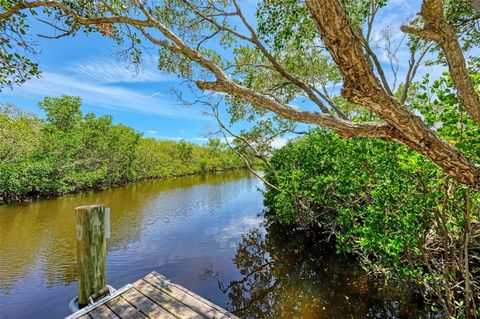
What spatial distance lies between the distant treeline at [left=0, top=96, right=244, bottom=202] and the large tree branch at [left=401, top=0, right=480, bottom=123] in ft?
60.9

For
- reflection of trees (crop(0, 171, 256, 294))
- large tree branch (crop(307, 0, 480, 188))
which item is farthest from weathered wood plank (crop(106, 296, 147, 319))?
reflection of trees (crop(0, 171, 256, 294))

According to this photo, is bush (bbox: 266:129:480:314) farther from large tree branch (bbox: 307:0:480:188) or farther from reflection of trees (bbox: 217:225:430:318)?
reflection of trees (bbox: 217:225:430:318)

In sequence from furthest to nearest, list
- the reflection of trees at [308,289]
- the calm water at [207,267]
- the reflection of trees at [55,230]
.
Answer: the reflection of trees at [55,230]
the calm water at [207,267]
the reflection of trees at [308,289]

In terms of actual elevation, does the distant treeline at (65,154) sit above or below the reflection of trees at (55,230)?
above

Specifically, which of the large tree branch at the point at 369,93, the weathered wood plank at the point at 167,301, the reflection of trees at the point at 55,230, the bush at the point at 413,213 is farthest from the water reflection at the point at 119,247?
the large tree branch at the point at 369,93

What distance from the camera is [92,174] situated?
1872 centimetres

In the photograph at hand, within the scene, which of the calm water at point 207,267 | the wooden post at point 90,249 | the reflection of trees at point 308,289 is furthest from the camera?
the calm water at point 207,267

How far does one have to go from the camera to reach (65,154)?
1742 centimetres

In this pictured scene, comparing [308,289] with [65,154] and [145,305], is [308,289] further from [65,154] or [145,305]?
[65,154]

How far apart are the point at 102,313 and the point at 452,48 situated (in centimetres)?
397

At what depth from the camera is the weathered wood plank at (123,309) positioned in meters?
2.65

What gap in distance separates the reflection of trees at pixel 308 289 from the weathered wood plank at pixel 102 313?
8.18ft

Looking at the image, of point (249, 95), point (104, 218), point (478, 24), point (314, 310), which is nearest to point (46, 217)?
point (104, 218)

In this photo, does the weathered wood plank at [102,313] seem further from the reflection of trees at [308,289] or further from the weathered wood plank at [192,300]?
the reflection of trees at [308,289]
